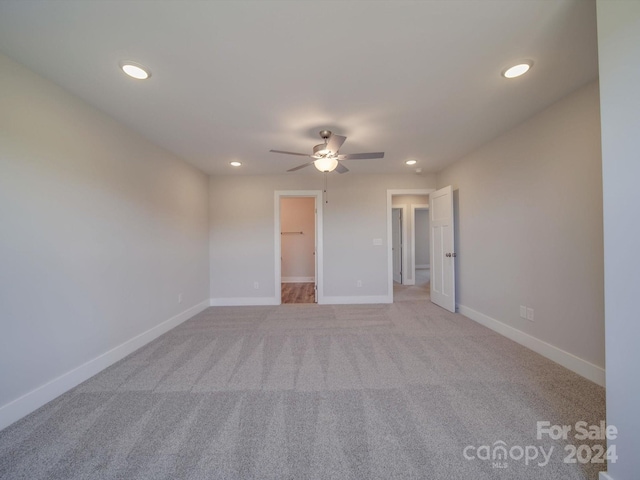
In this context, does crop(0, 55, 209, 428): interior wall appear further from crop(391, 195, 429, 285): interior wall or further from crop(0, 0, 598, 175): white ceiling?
crop(391, 195, 429, 285): interior wall

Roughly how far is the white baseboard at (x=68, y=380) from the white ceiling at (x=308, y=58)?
2266 mm

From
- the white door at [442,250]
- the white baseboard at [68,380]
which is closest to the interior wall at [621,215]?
the white door at [442,250]

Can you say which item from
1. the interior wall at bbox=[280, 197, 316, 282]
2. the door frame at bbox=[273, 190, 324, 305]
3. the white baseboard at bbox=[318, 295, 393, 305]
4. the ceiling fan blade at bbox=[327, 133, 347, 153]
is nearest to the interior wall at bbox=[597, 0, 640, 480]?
the ceiling fan blade at bbox=[327, 133, 347, 153]

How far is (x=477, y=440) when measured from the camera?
1438 mm

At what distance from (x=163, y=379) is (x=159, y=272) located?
1.46 metres

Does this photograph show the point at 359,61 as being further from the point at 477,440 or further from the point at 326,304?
the point at 326,304

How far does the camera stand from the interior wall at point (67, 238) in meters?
1.66

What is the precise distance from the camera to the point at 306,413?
1.67m

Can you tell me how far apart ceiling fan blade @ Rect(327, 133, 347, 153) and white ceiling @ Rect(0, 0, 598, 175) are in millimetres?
239

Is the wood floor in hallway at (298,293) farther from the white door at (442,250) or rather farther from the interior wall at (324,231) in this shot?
the white door at (442,250)

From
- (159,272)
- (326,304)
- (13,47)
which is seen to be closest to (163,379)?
(159,272)

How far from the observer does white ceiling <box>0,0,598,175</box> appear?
4.44ft

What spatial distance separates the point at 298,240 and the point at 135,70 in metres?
5.79

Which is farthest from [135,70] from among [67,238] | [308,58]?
[67,238]
